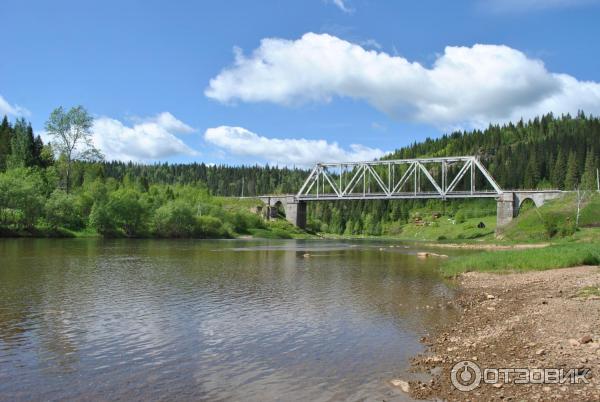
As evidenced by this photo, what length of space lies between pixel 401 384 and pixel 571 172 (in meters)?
196

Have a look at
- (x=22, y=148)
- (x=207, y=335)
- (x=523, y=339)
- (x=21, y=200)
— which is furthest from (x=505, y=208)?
(x=207, y=335)

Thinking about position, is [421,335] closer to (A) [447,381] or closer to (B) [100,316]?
(A) [447,381]

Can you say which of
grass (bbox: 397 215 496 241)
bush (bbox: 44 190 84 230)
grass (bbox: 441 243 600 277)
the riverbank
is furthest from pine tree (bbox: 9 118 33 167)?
grass (bbox: 397 215 496 241)

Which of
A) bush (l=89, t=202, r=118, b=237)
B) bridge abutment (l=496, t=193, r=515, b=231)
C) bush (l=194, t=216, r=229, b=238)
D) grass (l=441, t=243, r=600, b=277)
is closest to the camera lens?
grass (l=441, t=243, r=600, b=277)

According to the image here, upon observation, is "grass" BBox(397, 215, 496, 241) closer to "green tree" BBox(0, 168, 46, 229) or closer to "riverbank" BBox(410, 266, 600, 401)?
"green tree" BBox(0, 168, 46, 229)

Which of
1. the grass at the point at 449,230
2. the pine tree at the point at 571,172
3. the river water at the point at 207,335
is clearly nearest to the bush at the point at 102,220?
the river water at the point at 207,335

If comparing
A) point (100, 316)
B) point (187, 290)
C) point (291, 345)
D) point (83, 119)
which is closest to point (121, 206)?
point (83, 119)

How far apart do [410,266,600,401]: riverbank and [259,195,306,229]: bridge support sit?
14846 centimetres

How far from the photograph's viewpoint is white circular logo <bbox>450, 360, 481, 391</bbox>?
449 inches

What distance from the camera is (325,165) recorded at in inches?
7205

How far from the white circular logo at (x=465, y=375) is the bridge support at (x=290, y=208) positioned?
6324 inches

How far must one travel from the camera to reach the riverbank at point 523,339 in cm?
1070

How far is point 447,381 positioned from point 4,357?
484 inches

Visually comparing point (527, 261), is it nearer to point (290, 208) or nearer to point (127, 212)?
point (127, 212)
